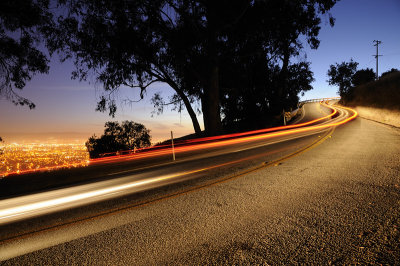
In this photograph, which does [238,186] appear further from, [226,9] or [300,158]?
[226,9]

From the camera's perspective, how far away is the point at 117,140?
140ft

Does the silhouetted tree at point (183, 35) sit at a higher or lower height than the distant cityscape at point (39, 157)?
higher

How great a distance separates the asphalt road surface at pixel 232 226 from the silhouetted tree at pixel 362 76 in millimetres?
77299

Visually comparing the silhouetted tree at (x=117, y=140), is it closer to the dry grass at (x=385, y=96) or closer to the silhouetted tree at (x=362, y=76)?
the dry grass at (x=385, y=96)

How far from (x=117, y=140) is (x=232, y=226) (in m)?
42.8

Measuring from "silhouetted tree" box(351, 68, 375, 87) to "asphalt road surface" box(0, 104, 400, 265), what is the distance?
77.3m

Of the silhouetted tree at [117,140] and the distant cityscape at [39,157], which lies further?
the silhouetted tree at [117,140]

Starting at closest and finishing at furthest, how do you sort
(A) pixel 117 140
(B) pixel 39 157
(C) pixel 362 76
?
1. (B) pixel 39 157
2. (A) pixel 117 140
3. (C) pixel 362 76

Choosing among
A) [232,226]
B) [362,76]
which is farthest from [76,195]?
[362,76]

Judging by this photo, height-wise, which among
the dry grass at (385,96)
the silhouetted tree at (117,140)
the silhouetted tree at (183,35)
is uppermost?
the silhouetted tree at (183,35)

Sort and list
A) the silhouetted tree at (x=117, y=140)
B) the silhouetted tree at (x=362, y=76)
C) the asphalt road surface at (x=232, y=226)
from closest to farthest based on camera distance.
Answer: the asphalt road surface at (x=232, y=226), the silhouetted tree at (x=117, y=140), the silhouetted tree at (x=362, y=76)

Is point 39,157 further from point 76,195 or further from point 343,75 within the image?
point 343,75

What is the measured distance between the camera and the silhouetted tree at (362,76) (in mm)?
66062

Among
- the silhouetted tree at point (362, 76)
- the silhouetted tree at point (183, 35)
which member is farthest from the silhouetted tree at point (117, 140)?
the silhouetted tree at point (362, 76)
